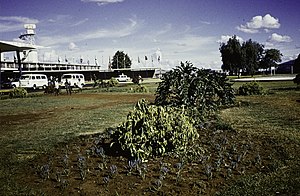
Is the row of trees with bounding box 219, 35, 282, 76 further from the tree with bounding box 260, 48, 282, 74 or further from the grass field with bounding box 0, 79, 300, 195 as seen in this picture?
the grass field with bounding box 0, 79, 300, 195

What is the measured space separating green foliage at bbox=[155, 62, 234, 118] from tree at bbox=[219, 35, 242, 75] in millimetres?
58319

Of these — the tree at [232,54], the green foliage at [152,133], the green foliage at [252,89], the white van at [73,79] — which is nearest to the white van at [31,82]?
the white van at [73,79]

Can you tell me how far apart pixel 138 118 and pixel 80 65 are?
97578 mm

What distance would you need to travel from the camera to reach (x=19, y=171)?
239 inches

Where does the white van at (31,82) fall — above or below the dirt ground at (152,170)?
above

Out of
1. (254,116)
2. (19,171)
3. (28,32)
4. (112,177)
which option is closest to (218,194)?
(112,177)

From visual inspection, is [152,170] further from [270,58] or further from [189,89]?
[270,58]

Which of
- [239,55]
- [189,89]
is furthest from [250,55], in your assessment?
[189,89]

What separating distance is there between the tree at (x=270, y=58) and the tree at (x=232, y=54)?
2025cm

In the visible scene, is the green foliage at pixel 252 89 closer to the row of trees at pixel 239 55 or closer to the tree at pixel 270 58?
the row of trees at pixel 239 55

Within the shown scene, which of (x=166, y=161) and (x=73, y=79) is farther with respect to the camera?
(x=73, y=79)

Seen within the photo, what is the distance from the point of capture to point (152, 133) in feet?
20.4

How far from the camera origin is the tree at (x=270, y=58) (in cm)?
8406

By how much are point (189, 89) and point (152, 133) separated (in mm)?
4045
